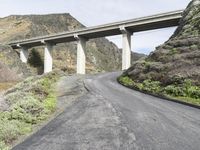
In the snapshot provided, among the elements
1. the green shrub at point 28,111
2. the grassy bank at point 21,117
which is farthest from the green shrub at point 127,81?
the green shrub at point 28,111

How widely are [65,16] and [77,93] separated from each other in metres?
117

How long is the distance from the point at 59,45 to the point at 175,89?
3749 inches

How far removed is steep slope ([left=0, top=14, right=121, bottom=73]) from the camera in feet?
392

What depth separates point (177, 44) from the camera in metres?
42.3

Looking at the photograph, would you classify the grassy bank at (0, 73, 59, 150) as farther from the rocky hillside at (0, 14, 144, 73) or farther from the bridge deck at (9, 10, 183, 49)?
the rocky hillside at (0, 14, 144, 73)

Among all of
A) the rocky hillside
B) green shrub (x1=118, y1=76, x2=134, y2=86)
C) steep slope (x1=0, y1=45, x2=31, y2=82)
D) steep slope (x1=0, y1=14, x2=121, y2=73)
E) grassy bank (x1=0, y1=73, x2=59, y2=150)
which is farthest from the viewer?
steep slope (x1=0, y1=14, x2=121, y2=73)

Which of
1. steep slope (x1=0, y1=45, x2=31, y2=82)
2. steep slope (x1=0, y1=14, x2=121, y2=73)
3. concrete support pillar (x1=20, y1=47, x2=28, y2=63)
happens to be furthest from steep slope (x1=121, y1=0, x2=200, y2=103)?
steep slope (x1=0, y1=14, x2=121, y2=73)

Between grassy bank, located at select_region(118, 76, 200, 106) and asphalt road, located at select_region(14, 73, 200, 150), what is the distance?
29.1 ft

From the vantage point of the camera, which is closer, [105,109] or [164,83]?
[105,109]

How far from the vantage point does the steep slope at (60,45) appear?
120 m

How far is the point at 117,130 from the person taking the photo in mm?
14984

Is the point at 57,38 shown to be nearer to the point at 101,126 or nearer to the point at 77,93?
the point at 77,93

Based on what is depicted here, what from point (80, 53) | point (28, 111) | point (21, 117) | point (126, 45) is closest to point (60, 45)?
point (80, 53)

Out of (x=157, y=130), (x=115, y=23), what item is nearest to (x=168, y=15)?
(x=115, y=23)
